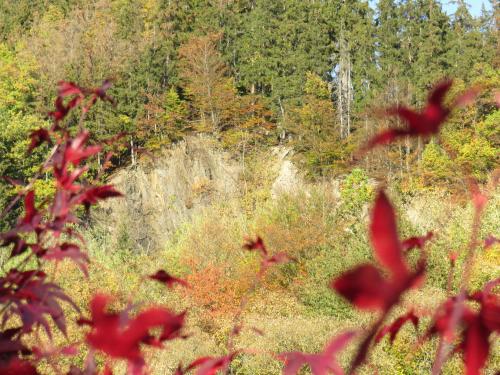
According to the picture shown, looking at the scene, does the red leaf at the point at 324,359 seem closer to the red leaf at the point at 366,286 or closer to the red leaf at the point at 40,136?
the red leaf at the point at 366,286

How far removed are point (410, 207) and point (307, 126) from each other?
729 centimetres

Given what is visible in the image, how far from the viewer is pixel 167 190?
21172 millimetres

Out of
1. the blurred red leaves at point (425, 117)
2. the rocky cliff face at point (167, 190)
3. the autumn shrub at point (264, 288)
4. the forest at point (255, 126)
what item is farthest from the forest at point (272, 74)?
the blurred red leaves at point (425, 117)

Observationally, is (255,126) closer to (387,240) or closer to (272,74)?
(272,74)

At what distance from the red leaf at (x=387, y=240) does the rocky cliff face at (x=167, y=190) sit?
18.6 metres

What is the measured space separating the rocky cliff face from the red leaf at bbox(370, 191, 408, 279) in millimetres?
18592

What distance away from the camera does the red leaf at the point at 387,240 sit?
0.84ft

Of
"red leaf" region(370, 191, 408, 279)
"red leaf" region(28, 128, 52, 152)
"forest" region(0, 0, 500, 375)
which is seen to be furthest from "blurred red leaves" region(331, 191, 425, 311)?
"forest" region(0, 0, 500, 375)

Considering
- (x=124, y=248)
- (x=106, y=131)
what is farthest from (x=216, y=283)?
(x=106, y=131)

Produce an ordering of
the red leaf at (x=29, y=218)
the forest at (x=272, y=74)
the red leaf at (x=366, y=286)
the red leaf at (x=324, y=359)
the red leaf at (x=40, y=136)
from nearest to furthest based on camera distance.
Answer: the red leaf at (x=366, y=286) < the red leaf at (x=324, y=359) < the red leaf at (x=29, y=218) < the red leaf at (x=40, y=136) < the forest at (x=272, y=74)

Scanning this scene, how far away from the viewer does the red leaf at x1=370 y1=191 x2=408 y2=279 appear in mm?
255

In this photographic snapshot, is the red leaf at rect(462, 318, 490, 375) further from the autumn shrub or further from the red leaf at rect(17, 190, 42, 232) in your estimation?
the red leaf at rect(17, 190, 42, 232)

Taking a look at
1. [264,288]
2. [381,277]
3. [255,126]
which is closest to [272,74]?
[255,126]

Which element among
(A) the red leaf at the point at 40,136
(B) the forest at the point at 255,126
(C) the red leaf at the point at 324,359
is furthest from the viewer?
(B) the forest at the point at 255,126
